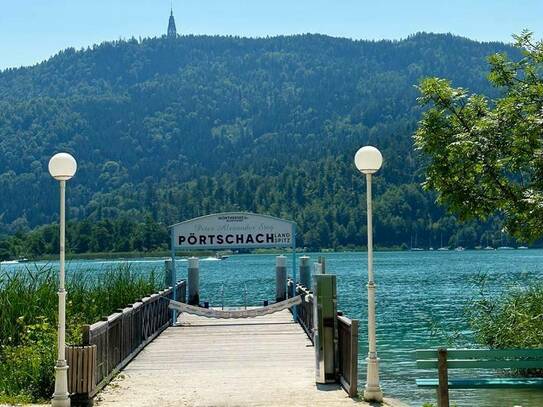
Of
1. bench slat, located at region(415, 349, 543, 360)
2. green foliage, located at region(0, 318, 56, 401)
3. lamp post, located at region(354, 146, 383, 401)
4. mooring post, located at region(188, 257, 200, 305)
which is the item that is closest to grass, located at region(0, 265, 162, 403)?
green foliage, located at region(0, 318, 56, 401)

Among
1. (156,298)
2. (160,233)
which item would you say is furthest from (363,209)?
(156,298)

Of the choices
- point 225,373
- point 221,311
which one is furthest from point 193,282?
point 225,373

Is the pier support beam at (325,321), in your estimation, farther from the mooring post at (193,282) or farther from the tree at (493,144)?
the mooring post at (193,282)

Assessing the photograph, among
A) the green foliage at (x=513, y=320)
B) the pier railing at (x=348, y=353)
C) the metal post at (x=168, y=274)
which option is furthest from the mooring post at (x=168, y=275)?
the pier railing at (x=348, y=353)

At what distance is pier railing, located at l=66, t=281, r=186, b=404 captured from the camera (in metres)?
10.4

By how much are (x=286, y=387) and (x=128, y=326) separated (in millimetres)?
3981

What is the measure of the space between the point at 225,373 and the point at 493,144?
5215 mm

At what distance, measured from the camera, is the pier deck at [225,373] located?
10.7m

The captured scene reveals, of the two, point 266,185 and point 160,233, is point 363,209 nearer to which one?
point 266,185

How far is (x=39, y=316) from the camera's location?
14.3m

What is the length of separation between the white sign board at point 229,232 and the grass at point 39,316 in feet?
4.62

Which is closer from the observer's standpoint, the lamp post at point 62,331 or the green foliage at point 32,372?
the lamp post at point 62,331

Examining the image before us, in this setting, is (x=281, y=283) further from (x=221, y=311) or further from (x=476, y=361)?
(x=476, y=361)

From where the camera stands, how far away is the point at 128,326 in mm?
14602
